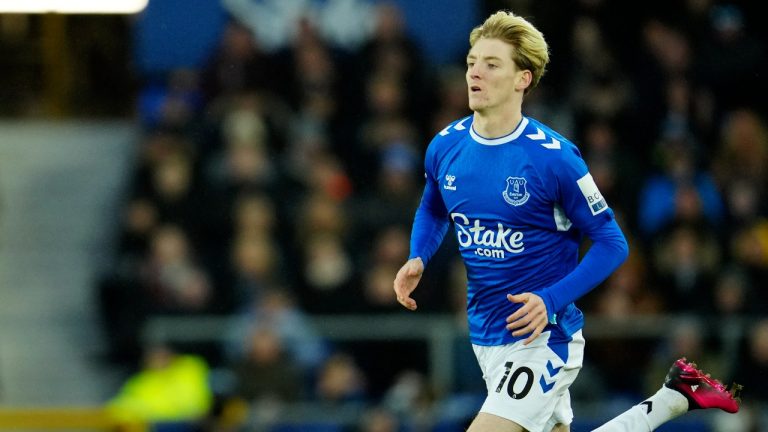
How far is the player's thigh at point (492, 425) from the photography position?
553 centimetres

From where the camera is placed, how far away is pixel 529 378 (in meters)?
5.61

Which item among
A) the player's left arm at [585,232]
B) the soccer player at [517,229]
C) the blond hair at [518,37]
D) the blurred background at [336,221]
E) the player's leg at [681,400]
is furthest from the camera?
the blurred background at [336,221]

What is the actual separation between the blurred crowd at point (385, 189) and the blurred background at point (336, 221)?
0.02m

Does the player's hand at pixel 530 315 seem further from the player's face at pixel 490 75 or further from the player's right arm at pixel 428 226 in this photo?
the player's face at pixel 490 75

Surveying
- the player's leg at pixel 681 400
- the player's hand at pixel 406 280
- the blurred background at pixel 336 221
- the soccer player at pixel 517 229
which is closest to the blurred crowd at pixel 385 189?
the blurred background at pixel 336 221

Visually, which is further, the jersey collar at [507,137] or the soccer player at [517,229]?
the jersey collar at [507,137]

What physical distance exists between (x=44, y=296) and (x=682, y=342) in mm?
6023

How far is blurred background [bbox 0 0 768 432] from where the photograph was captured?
33.9 feet

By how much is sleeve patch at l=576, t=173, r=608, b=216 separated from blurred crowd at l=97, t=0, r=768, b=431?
465 cm

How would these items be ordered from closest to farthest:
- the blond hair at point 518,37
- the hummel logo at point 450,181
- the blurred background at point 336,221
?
1. the blond hair at point 518,37
2. the hummel logo at point 450,181
3. the blurred background at point 336,221

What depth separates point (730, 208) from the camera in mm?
11414

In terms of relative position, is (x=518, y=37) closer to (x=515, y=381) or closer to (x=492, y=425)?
(x=515, y=381)

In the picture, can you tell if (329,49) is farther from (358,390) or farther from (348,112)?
(358,390)

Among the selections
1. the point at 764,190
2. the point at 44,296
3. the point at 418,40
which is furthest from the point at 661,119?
the point at 44,296
